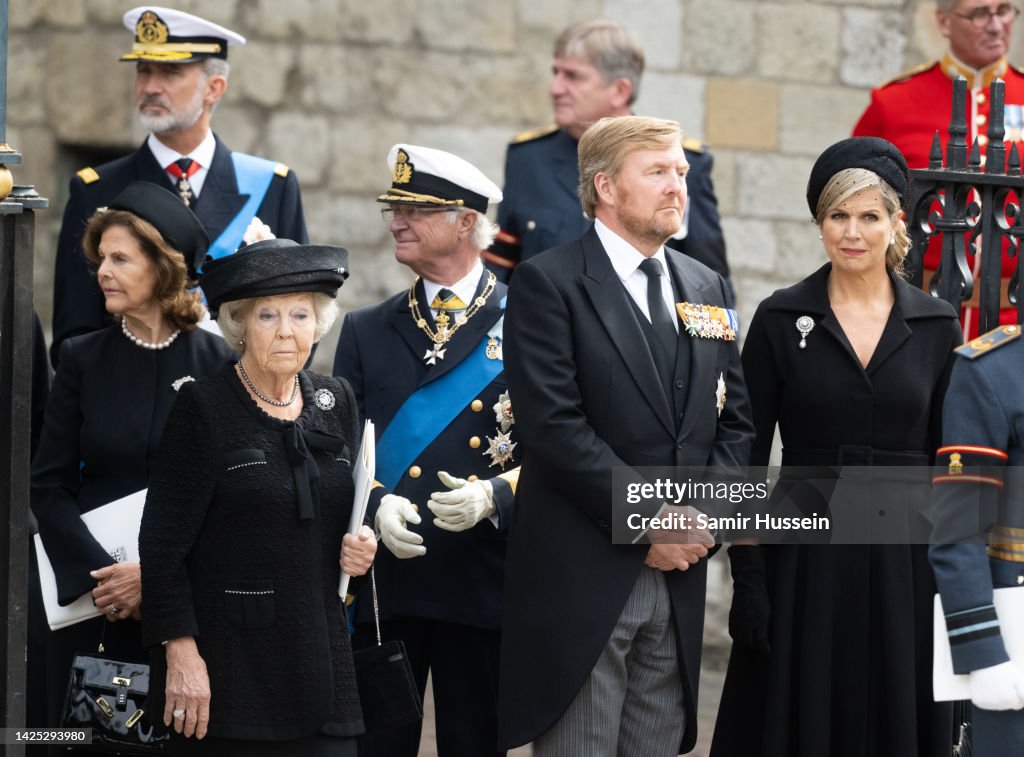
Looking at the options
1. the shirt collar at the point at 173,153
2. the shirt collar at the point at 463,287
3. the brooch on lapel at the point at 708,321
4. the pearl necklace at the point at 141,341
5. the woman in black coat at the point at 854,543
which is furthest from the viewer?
the shirt collar at the point at 173,153

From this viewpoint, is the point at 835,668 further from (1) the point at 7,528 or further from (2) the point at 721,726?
(1) the point at 7,528

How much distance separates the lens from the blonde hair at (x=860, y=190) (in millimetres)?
4875

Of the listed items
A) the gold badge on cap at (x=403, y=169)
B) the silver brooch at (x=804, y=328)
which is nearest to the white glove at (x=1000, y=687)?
the silver brooch at (x=804, y=328)

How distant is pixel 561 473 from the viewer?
4.33m

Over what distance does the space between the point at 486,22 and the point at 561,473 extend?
3.58 m

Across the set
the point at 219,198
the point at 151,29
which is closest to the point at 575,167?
the point at 219,198

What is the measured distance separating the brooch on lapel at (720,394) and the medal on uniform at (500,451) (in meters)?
0.62

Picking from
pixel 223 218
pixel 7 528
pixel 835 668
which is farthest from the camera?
pixel 223 218

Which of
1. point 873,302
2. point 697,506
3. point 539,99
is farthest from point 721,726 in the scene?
point 539,99

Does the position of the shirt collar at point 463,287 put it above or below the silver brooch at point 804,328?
above

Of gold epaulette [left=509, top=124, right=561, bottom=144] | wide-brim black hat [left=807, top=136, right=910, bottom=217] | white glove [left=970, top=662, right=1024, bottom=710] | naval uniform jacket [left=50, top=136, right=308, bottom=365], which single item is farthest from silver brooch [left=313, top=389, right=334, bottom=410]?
gold epaulette [left=509, top=124, right=561, bottom=144]

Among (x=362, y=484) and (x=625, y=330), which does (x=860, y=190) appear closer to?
(x=625, y=330)

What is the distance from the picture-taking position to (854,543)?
4.80 meters

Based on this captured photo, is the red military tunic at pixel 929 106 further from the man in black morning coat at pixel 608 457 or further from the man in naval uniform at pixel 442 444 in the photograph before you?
the man in black morning coat at pixel 608 457
